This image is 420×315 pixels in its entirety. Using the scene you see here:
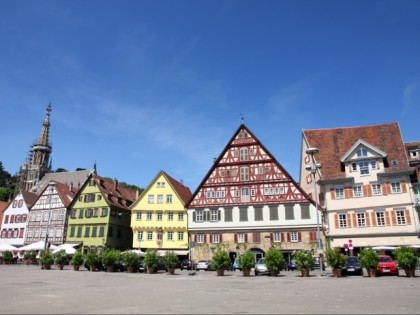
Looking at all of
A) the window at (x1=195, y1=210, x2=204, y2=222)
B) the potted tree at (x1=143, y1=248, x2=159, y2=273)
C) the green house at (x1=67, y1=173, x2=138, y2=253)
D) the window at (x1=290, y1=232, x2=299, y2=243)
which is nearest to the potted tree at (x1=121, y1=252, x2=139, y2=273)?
the potted tree at (x1=143, y1=248, x2=159, y2=273)

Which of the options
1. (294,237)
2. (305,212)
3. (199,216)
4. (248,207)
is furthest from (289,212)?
(199,216)

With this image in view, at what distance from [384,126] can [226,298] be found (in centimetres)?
4024

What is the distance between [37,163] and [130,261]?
106 m

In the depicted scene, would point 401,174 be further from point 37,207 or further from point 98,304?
point 37,207

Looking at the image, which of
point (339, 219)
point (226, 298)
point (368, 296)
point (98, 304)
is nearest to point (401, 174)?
point (339, 219)

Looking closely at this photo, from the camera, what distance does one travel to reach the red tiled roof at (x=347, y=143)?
137 feet

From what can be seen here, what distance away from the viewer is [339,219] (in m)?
41.7

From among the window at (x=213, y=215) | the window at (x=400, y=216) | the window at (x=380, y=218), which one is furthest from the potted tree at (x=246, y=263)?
the window at (x=400, y=216)

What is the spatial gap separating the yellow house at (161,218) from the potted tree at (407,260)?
99.4 ft

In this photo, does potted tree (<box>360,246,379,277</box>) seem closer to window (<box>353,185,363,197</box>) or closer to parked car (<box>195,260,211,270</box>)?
window (<box>353,185,363,197</box>)

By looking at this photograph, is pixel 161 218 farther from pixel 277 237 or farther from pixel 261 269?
pixel 261 269

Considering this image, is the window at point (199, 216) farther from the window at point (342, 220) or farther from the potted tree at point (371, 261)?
the potted tree at point (371, 261)

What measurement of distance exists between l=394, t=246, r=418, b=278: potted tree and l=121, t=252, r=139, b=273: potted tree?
20.4 m

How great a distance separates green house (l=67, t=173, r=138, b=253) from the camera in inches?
2103
